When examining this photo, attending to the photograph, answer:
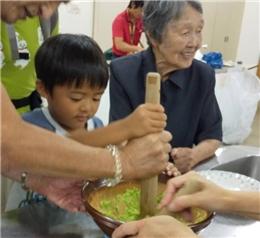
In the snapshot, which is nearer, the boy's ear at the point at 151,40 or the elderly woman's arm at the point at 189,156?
the elderly woman's arm at the point at 189,156

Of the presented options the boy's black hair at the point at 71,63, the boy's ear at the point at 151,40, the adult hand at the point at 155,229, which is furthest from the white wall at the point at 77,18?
the adult hand at the point at 155,229

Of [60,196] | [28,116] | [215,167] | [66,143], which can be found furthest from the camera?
[215,167]

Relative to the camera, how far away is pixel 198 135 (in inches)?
62.4

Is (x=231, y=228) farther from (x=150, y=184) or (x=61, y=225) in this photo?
(x=61, y=225)

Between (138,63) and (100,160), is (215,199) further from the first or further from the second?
(138,63)

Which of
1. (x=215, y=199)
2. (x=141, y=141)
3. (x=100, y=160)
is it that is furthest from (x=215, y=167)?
(x=100, y=160)

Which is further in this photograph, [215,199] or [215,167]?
[215,167]

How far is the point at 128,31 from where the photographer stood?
146 inches

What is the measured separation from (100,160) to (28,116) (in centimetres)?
49

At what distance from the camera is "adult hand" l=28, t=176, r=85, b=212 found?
1.00m

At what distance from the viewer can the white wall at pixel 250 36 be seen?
511cm

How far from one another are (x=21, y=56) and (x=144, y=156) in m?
0.98

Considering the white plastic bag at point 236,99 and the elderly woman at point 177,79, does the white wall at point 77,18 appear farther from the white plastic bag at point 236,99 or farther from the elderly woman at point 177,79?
the elderly woman at point 177,79

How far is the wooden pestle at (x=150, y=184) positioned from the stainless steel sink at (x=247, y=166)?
0.55 metres
